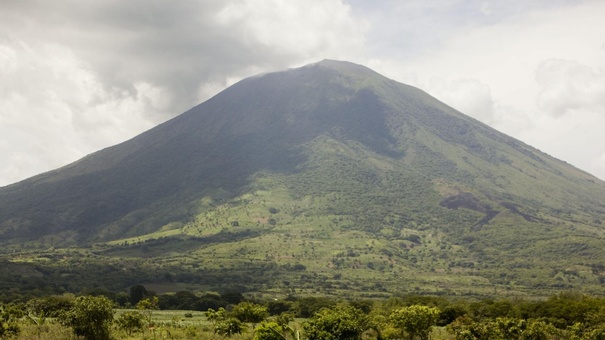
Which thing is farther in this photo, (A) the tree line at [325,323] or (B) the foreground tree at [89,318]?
(A) the tree line at [325,323]

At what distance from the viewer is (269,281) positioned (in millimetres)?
146125

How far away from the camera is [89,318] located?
4250 cm

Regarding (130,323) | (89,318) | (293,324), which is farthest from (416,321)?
(89,318)

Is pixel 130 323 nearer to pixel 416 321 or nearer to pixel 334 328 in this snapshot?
pixel 334 328

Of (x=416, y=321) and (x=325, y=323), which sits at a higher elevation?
(x=325, y=323)

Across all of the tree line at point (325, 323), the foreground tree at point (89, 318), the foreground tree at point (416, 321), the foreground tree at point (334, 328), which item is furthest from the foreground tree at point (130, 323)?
the foreground tree at point (416, 321)

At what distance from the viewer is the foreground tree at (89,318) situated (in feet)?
139

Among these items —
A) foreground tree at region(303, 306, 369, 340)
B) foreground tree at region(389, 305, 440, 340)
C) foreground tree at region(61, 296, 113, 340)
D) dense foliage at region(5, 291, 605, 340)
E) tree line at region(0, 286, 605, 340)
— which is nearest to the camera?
foreground tree at region(61, 296, 113, 340)

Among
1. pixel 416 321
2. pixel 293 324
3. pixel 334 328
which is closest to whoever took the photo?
pixel 334 328

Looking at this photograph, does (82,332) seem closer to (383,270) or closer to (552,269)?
(383,270)

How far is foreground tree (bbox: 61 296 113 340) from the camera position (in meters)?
42.3

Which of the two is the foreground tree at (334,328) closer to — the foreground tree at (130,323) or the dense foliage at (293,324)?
the dense foliage at (293,324)

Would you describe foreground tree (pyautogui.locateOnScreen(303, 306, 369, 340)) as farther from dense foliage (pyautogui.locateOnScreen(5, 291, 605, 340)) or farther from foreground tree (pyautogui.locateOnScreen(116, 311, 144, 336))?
foreground tree (pyautogui.locateOnScreen(116, 311, 144, 336))

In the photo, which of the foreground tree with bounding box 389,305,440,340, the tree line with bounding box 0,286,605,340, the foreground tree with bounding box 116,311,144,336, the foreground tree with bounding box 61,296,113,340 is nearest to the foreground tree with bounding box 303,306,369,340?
the tree line with bounding box 0,286,605,340
